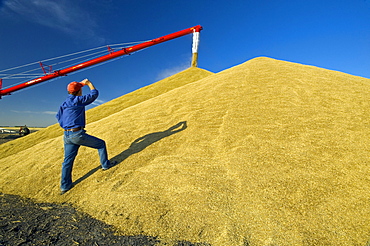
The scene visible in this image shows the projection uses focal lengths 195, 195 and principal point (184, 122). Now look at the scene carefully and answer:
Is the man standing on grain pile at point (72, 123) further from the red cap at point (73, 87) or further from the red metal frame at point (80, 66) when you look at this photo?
the red metal frame at point (80, 66)

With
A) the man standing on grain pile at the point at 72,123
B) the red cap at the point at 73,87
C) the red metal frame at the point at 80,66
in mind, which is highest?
the red metal frame at the point at 80,66

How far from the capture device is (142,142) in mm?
4301

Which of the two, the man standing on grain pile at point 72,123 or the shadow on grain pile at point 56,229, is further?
the man standing on grain pile at point 72,123

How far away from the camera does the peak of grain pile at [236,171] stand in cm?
205

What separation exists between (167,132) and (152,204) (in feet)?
7.47

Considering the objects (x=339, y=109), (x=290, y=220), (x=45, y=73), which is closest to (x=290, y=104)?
(x=339, y=109)

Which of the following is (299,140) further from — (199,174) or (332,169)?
(199,174)

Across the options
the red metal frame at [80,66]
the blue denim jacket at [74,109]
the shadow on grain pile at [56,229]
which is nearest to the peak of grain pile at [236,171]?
the shadow on grain pile at [56,229]

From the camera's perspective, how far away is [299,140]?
3506 millimetres

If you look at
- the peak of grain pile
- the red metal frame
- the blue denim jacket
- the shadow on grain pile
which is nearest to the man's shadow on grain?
the peak of grain pile

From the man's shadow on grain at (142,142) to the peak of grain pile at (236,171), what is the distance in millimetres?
27

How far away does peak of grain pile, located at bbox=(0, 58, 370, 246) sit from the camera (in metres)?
2.05

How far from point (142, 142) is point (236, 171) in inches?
87.6

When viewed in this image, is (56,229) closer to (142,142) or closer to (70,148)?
Answer: (70,148)
